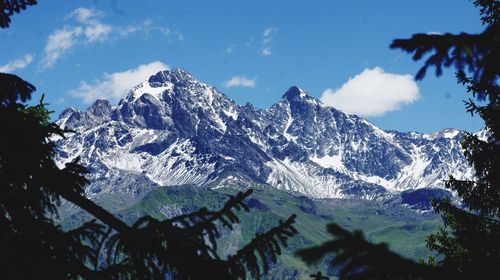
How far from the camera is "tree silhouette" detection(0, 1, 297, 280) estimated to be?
7070 millimetres

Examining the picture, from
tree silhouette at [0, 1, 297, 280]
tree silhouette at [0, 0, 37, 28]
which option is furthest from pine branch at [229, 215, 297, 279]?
tree silhouette at [0, 0, 37, 28]

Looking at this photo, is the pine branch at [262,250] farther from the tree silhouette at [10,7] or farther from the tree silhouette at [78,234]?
the tree silhouette at [10,7]

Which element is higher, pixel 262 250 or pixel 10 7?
pixel 10 7

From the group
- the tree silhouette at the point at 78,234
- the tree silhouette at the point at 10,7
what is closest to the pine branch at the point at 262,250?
the tree silhouette at the point at 78,234

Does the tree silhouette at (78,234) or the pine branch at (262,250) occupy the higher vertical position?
the tree silhouette at (78,234)

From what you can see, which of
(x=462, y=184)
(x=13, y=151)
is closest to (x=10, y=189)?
(x=13, y=151)

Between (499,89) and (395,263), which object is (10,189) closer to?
(395,263)

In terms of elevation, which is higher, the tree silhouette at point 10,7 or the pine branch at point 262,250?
the tree silhouette at point 10,7

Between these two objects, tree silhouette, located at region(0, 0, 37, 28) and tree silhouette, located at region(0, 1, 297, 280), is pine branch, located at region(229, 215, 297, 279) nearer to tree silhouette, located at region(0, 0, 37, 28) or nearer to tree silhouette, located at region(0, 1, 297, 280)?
tree silhouette, located at region(0, 1, 297, 280)

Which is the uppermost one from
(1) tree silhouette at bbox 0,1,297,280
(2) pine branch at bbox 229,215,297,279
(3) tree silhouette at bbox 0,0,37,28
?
(3) tree silhouette at bbox 0,0,37,28

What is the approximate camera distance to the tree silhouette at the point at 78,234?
7.07 m

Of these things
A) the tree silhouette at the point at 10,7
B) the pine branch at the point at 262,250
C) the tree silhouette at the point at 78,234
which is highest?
the tree silhouette at the point at 10,7

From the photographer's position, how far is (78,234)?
8.45 meters

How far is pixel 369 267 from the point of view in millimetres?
4039
